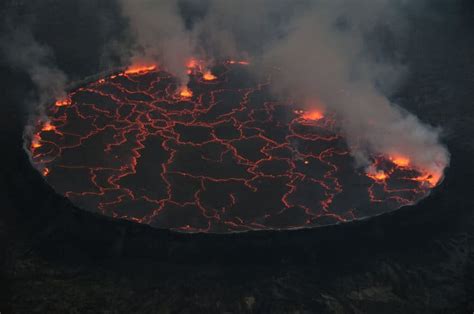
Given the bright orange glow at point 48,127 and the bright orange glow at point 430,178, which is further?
the bright orange glow at point 48,127

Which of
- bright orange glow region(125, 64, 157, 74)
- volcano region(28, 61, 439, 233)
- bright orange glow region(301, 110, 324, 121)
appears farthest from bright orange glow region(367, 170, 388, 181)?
bright orange glow region(125, 64, 157, 74)

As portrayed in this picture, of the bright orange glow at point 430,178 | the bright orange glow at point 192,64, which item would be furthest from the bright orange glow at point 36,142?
the bright orange glow at point 430,178

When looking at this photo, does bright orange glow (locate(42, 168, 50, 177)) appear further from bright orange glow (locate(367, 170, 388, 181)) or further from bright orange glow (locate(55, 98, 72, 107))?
bright orange glow (locate(367, 170, 388, 181))

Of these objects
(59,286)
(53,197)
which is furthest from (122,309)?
(53,197)

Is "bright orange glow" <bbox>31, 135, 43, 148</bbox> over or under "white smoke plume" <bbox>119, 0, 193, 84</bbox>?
under

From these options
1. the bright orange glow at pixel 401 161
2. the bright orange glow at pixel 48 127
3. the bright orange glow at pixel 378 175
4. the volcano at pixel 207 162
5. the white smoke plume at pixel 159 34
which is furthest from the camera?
the white smoke plume at pixel 159 34

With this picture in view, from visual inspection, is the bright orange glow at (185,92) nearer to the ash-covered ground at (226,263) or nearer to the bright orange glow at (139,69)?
the bright orange glow at (139,69)
